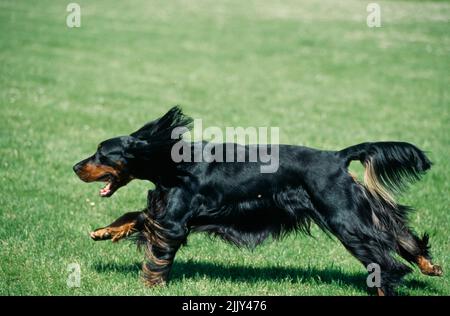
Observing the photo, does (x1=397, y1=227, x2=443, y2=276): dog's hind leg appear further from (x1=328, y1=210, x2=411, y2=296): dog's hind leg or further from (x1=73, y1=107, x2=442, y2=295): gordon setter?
(x1=328, y1=210, x2=411, y2=296): dog's hind leg

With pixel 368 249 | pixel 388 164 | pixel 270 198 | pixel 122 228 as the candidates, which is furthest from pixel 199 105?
pixel 368 249

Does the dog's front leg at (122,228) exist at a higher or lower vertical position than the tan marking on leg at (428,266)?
higher

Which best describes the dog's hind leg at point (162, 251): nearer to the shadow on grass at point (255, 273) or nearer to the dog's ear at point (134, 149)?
the shadow on grass at point (255, 273)

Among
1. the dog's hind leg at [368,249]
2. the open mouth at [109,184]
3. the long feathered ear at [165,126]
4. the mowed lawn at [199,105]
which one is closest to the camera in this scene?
the dog's hind leg at [368,249]

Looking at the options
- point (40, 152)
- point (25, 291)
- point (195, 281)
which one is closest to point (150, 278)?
point (195, 281)

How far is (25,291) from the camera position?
16.0 feet

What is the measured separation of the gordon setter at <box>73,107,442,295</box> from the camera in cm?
494

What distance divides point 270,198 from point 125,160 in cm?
133

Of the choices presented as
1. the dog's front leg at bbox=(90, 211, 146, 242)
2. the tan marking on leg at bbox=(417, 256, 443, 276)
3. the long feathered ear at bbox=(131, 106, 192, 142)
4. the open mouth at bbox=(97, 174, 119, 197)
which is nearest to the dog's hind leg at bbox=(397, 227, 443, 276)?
the tan marking on leg at bbox=(417, 256, 443, 276)

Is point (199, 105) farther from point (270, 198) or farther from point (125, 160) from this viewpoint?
point (270, 198)

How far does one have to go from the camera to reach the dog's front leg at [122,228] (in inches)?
210

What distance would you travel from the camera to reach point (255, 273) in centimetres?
568

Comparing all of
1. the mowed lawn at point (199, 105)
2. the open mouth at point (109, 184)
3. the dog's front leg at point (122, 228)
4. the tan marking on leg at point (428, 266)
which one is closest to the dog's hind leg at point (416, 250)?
the tan marking on leg at point (428, 266)
